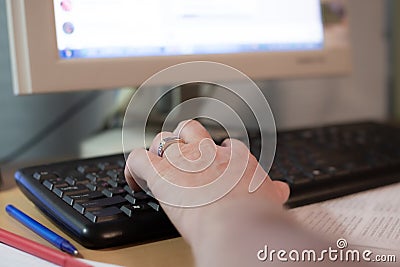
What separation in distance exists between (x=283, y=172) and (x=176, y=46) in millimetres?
217

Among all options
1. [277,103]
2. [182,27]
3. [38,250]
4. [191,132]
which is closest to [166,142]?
[191,132]

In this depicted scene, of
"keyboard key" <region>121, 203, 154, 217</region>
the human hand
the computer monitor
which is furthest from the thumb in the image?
the computer monitor

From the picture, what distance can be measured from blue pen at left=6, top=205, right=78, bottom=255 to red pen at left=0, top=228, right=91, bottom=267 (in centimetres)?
1

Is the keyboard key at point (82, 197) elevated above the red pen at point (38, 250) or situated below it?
above

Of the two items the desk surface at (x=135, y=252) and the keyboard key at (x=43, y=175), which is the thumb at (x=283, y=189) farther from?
the keyboard key at (x=43, y=175)

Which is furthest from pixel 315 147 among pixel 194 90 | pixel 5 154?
pixel 5 154

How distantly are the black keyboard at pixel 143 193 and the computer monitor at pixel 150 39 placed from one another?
104mm

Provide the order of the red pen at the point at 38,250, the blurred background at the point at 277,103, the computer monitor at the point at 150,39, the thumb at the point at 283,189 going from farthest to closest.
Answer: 1. the blurred background at the point at 277,103
2. the computer monitor at the point at 150,39
3. the thumb at the point at 283,189
4. the red pen at the point at 38,250

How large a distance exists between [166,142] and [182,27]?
25cm

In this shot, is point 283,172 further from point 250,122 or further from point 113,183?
point 250,122

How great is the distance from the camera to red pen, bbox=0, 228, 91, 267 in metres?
0.37

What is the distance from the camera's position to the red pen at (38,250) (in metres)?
0.37

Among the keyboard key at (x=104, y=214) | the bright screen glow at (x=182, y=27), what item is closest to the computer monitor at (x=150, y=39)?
the bright screen glow at (x=182, y=27)

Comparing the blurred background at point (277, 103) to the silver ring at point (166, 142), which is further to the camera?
the blurred background at point (277, 103)
